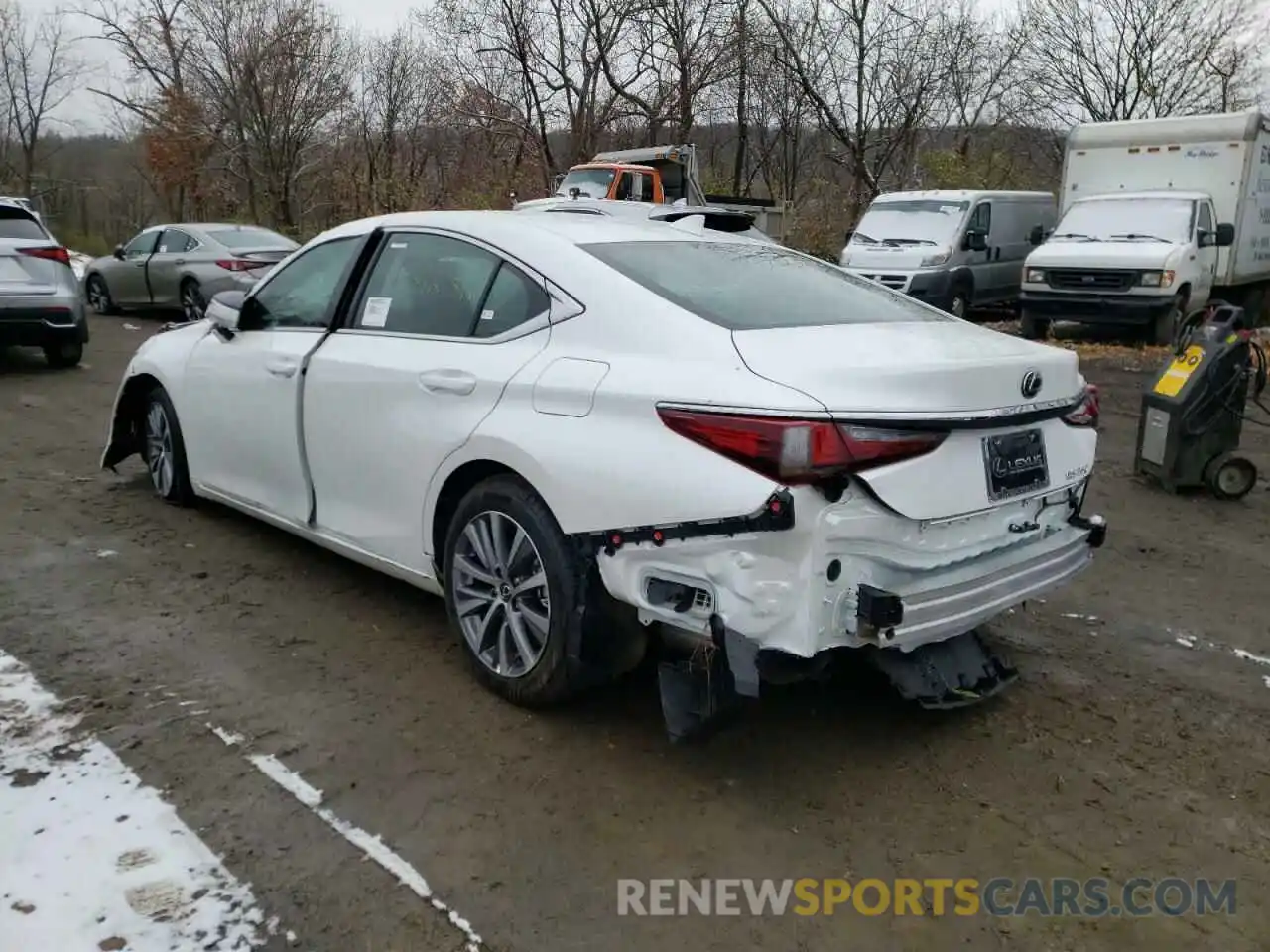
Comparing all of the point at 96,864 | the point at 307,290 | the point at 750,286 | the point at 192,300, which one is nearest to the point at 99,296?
the point at 192,300

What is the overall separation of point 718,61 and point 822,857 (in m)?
26.9

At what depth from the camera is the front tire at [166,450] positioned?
18.0 ft

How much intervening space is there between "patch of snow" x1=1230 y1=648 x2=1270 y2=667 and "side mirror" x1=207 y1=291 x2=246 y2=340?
4508mm

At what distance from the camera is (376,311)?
416 centimetres

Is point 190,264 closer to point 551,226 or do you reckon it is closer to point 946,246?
point 946,246

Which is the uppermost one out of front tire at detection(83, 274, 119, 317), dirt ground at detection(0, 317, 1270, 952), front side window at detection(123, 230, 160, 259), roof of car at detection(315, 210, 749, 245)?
roof of car at detection(315, 210, 749, 245)

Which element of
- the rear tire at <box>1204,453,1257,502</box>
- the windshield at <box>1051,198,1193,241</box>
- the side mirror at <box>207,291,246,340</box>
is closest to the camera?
the side mirror at <box>207,291,246,340</box>

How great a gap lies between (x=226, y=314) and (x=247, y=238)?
10.1 m

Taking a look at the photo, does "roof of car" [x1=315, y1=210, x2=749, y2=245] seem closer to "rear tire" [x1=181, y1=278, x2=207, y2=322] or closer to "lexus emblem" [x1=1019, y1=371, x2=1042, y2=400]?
"lexus emblem" [x1=1019, y1=371, x2=1042, y2=400]

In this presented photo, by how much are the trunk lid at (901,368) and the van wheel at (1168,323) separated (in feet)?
35.8

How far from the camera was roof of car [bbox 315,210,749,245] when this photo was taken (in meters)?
3.76

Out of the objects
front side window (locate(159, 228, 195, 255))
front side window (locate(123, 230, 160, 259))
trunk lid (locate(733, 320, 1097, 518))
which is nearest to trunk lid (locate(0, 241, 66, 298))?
front side window (locate(159, 228, 195, 255))

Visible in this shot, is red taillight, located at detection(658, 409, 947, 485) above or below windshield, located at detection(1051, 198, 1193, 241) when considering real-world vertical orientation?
below

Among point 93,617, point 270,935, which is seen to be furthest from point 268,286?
point 270,935
